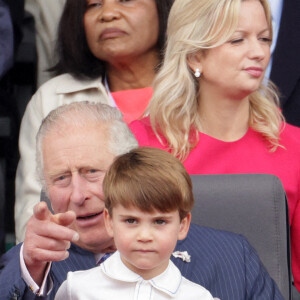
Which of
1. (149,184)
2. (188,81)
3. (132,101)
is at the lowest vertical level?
(132,101)

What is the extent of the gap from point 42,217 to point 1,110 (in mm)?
1473

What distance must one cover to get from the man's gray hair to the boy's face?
39 centimetres

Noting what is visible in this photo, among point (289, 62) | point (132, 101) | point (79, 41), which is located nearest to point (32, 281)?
point (132, 101)

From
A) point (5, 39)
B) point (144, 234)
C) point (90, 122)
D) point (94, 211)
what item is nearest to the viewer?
point (144, 234)

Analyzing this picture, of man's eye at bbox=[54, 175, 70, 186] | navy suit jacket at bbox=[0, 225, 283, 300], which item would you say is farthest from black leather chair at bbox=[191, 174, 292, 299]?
man's eye at bbox=[54, 175, 70, 186]

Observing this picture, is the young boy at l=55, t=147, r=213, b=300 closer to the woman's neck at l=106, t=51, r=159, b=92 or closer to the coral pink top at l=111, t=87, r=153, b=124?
the coral pink top at l=111, t=87, r=153, b=124

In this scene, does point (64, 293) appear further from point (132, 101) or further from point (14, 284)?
point (132, 101)

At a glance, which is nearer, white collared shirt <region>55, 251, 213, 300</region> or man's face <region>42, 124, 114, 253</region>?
white collared shirt <region>55, 251, 213, 300</region>

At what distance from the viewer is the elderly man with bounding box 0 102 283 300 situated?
185cm

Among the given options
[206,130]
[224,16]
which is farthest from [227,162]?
[224,16]

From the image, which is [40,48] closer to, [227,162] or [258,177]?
[227,162]

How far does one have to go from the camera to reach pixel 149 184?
1.52 metres

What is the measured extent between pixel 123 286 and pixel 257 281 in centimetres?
46

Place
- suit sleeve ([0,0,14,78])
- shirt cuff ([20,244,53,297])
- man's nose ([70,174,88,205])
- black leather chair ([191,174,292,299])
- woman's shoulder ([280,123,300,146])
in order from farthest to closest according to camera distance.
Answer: suit sleeve ([0,0,14,78]), woman's shoulder ([280,123,300,146]), black leather chair ([191,174,292,299]), man's nose ([70,174,88,205]), shirt cuff ([20,244,53,297])
